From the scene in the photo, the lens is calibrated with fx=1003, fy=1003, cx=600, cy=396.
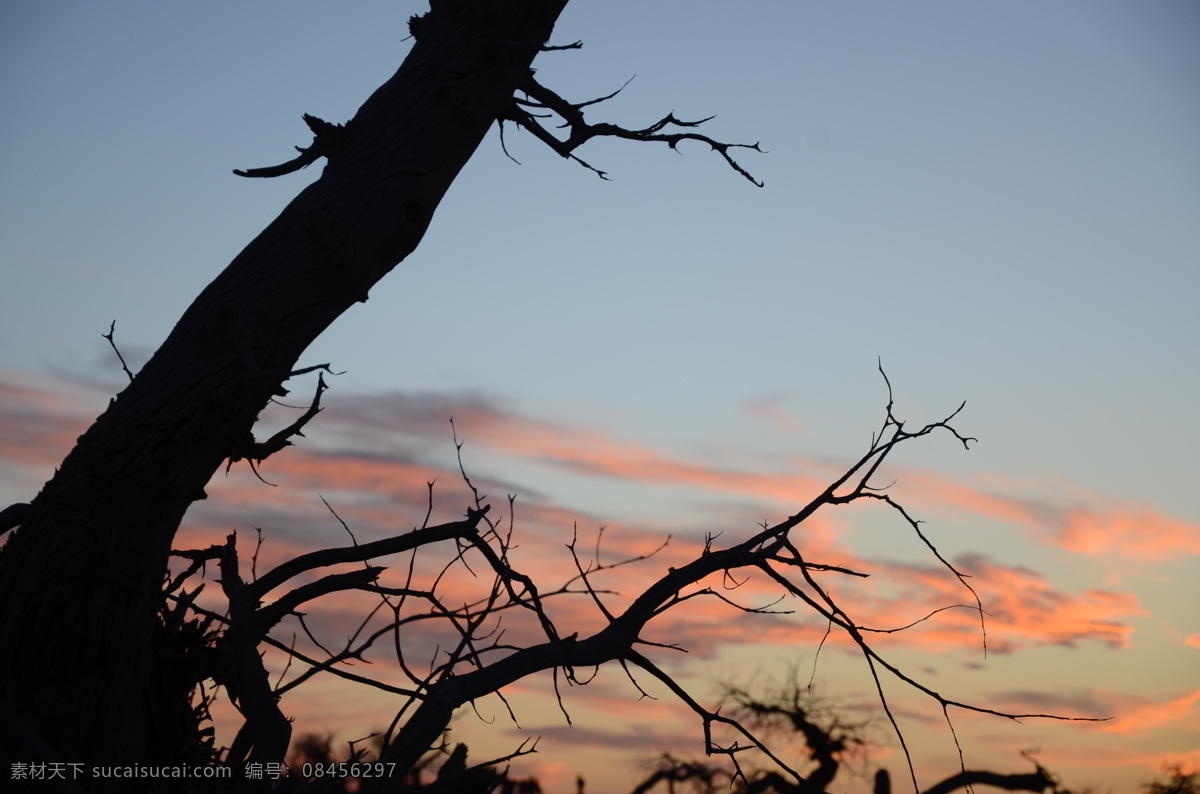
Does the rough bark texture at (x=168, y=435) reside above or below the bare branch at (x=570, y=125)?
below

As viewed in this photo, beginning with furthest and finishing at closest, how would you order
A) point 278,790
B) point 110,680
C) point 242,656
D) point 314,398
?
point 242,656, point 278,790, point 110,680, point 314,398

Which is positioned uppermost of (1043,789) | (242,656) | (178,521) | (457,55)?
(457,55)

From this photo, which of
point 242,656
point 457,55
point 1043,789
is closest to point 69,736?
point 242,656

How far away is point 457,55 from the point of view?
3.75 m

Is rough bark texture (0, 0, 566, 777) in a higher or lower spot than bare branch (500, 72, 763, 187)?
lower

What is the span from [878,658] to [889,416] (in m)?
0.93

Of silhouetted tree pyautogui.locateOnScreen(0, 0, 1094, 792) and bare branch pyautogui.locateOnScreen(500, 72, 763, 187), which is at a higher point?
bare branch pyautogui.locateOnScreen(500, 72, 763, 187)

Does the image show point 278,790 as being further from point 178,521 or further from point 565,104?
point 565,104

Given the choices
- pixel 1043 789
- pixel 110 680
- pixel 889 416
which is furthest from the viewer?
pixel 1043 789

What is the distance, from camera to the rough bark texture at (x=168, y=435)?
3287 mm

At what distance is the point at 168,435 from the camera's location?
3.27m

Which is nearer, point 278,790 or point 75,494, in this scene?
point 75,494

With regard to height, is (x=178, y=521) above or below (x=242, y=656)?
above

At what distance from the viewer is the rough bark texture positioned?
3287 mm
